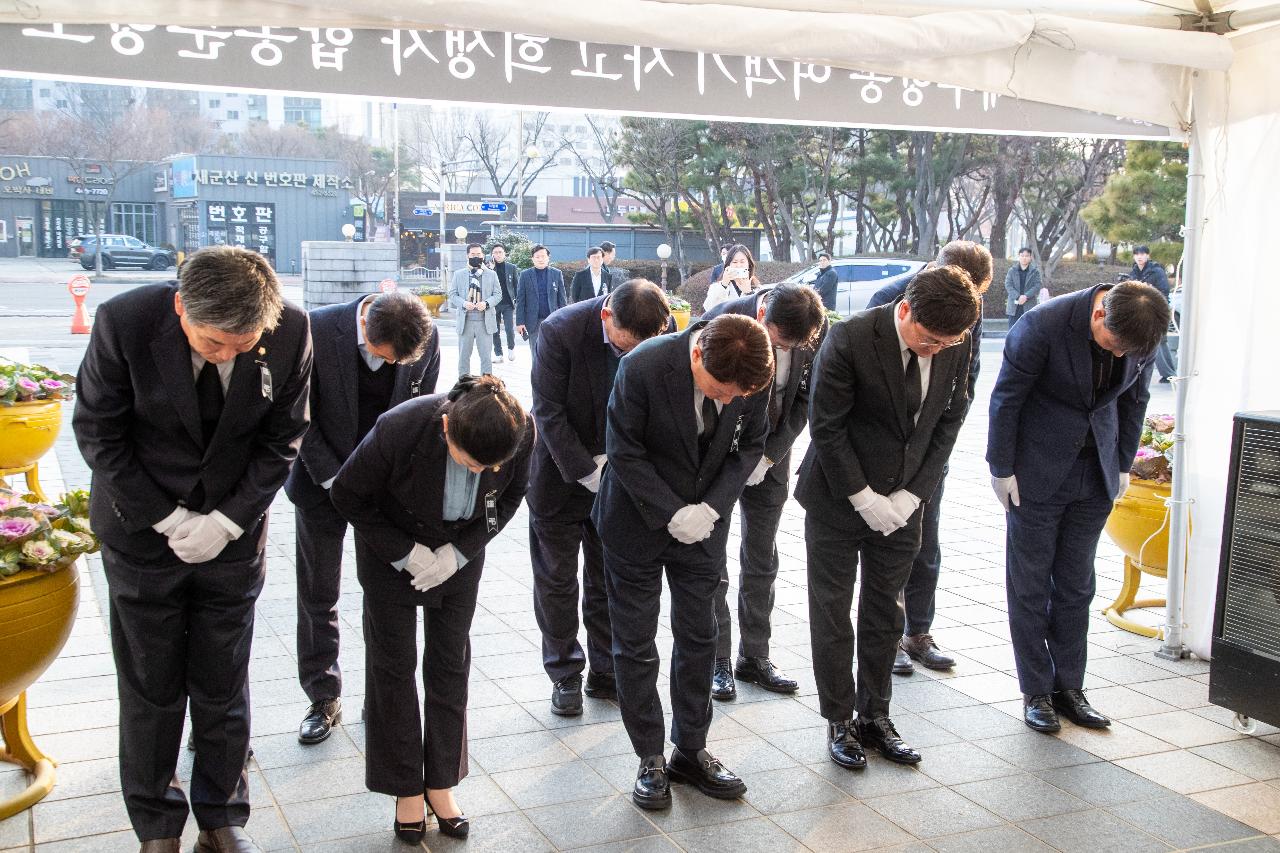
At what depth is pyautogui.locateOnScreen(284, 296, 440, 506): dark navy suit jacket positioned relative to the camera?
4.03m

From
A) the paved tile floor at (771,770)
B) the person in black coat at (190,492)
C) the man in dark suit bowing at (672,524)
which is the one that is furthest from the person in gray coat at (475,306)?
the person in black coat at (190,492)

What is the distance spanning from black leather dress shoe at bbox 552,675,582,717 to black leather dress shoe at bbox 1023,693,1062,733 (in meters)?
1.75

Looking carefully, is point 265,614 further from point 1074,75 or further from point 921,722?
point 1074,75

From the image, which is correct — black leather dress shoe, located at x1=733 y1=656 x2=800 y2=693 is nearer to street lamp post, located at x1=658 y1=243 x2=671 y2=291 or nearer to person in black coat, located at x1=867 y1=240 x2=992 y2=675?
person in black coat, located at x1=867 y1=240 x2=992 y2=675

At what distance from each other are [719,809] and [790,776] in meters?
0.36

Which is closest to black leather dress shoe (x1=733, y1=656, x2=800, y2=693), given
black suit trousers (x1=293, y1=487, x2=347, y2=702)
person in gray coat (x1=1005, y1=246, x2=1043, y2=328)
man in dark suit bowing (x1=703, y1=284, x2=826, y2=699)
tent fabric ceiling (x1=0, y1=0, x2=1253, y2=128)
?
man in dark suit bowing (x1=703, y1=284, x2=826, y2=699)

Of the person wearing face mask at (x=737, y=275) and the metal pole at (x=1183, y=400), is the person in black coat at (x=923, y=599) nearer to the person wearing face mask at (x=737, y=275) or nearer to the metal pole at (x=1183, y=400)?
the metal pole at (x=1183, y=400)

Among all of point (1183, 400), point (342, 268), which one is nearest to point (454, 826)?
point (1183, 400)

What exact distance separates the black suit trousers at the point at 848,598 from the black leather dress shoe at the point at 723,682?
59cm

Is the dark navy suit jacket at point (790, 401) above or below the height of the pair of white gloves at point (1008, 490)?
above

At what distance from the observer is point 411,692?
343 cm

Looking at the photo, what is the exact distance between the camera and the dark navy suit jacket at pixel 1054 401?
441 centimetres

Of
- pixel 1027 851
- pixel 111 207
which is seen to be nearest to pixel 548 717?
pixel 1027 851

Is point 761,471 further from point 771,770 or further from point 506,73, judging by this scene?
point 506,73
